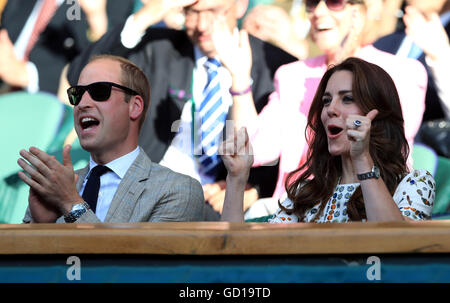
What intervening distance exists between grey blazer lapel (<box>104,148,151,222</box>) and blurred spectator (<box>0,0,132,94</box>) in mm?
1341

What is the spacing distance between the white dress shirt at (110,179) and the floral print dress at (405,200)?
54 cm

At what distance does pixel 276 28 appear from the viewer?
128 inches

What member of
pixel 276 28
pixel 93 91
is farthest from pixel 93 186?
pixel 276 28

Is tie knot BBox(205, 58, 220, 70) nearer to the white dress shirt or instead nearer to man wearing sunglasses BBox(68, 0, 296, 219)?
man wearing sunglasses BBox(68, 0, 296, 219)

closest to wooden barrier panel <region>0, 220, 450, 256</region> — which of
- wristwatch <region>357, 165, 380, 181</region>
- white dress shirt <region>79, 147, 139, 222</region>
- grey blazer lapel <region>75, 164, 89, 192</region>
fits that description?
wristwatch <region>357, 165, 380, 181</region>

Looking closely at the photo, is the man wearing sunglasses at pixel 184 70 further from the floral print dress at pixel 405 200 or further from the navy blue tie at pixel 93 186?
the floral print dress at pixel 405 200

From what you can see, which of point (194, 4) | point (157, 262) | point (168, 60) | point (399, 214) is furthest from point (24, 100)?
point (157, 262)

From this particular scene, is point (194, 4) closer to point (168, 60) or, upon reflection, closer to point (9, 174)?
point (168, 60)

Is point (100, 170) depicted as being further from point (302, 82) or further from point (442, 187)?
point (442, 187)

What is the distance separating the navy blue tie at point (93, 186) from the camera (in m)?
2.16

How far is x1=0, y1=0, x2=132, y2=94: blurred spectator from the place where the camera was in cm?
336

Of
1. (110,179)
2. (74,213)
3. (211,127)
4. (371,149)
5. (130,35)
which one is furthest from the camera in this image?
(130,35)

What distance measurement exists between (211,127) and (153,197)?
1.14 meters

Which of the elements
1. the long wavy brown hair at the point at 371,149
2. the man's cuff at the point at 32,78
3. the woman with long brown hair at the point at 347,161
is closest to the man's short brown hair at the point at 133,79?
the woman with long brown hair at the point at 347,161
